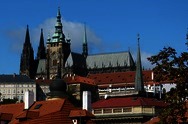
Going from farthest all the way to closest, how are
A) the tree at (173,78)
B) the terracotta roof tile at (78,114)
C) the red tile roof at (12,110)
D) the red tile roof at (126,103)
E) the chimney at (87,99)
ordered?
1. the red tile roof at (126,103)
2. the red tile roof at (12,110)
3. the chimney at (87,99)
4. the terracotta roof tile at (78,114)
5. the tree at (173,78)

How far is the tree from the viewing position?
67.7 ft

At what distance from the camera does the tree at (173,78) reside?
2064 cm

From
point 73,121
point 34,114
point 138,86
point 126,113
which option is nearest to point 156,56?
point 73,121

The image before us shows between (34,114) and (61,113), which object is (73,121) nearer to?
(61,113)

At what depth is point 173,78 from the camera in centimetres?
2111

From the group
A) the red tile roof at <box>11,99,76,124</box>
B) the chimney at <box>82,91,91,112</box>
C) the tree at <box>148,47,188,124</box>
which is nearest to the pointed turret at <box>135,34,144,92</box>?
the chimney at <box>82,91,91,112</box>

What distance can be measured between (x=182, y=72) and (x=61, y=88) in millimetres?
33116

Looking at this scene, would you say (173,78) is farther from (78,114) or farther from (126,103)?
(126,103)

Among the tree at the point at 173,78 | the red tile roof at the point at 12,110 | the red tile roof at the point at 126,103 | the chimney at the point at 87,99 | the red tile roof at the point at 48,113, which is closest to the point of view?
the tree at the point at 173,78

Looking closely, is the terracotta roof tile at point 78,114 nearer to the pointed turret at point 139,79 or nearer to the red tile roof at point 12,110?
the red tile roof at point 12,110

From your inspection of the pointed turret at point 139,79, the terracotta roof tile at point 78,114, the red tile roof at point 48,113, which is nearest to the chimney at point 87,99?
the red tile roof at point 48,113

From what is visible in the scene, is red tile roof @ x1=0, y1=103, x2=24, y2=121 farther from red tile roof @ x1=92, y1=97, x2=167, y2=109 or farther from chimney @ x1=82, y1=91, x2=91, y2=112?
red tile roof @ x1=92, y1=97, x2=167, y2=109

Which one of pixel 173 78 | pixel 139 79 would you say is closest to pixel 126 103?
pixel 139 79

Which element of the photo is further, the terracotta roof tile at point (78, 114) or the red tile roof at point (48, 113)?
the terracotta roof tile at point (78, 114)
